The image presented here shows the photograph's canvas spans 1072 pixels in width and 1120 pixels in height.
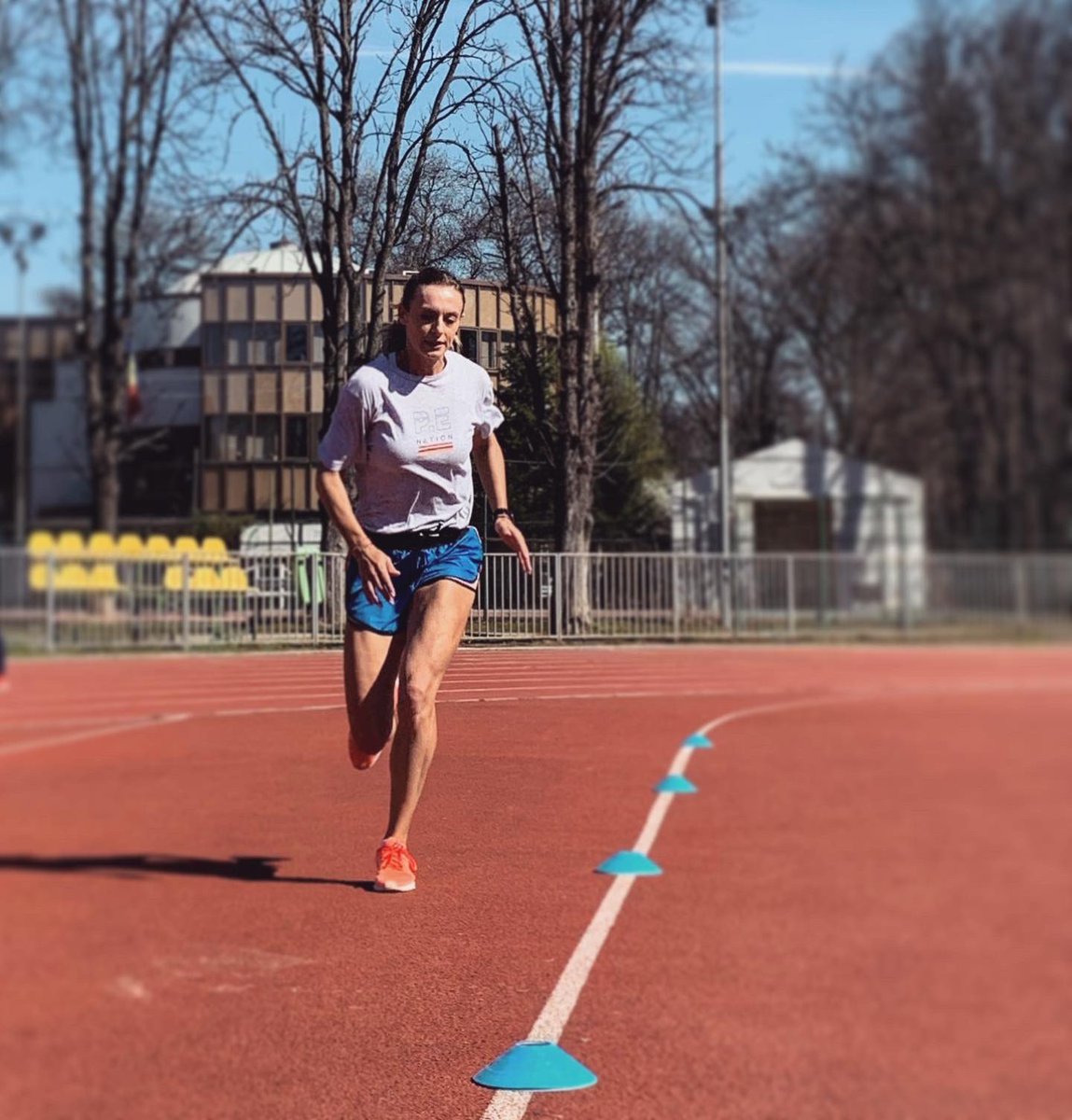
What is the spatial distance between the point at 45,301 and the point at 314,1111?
2.94 meters

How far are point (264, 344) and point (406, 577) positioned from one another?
89cm

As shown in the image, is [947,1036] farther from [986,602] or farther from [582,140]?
[582,140]

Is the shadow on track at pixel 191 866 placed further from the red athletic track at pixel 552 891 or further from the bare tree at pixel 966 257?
the bare tree at pixel 966 257

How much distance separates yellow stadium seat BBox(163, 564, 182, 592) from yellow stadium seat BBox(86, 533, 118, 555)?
406 mm

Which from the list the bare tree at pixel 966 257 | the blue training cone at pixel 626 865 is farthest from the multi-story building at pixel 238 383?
the bare tree at pixel 966 257

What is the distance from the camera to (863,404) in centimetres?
2145

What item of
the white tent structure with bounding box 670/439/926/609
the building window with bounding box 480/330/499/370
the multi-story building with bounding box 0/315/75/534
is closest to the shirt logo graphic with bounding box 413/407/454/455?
the building window with bounding box 480/330/499/370

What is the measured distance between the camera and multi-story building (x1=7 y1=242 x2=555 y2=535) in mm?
2145

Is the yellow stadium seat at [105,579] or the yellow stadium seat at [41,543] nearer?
the yellow stadium seat at [105,579]

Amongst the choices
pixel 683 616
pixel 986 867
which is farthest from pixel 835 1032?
pixel 683 616

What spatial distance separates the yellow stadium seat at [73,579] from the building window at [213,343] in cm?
75

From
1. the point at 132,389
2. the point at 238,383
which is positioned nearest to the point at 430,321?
the point at 238,383

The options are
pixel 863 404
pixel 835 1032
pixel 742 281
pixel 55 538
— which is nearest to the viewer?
pixel 55 538

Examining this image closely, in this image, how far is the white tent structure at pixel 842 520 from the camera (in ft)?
57.2
